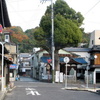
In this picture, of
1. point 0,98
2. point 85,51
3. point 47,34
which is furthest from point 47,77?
point 0,98

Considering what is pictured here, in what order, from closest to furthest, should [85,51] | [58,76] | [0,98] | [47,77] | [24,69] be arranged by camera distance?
[0,98], [58,76], [47,77], [85,51], [24,69]

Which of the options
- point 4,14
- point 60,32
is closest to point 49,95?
point 4,14

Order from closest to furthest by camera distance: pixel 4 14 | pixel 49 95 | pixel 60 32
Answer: pixel 49 95 → pixel 4 14 → pixel 60 32

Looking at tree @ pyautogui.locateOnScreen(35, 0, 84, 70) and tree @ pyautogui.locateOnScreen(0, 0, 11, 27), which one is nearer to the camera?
tree @ pyautogui.locateOnScreen(0, 0, 11, 27)

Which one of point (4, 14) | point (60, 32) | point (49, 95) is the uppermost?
point (60, 32)

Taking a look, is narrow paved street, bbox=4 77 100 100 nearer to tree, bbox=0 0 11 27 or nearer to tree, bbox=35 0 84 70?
tree, bbox=0 0 11 27

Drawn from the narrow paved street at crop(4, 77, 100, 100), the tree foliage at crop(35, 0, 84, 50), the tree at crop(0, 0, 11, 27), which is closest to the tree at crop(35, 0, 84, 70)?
the tree foliage at crop(35, 0, 84, 50)

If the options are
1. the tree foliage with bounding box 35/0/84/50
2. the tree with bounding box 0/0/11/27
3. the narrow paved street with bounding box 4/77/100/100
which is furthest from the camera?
the tree foliage with bounding box 35/0/84/50

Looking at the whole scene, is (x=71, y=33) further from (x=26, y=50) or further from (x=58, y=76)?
(x=26, y=50)

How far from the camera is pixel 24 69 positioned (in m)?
89.4

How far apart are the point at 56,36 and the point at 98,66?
8.70m

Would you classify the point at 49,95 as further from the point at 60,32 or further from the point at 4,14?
the point at 60,32

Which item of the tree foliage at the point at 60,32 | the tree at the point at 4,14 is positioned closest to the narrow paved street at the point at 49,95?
the tree at the point at 4,14

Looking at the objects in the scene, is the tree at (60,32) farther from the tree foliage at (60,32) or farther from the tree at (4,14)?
the tree at (4,14)
